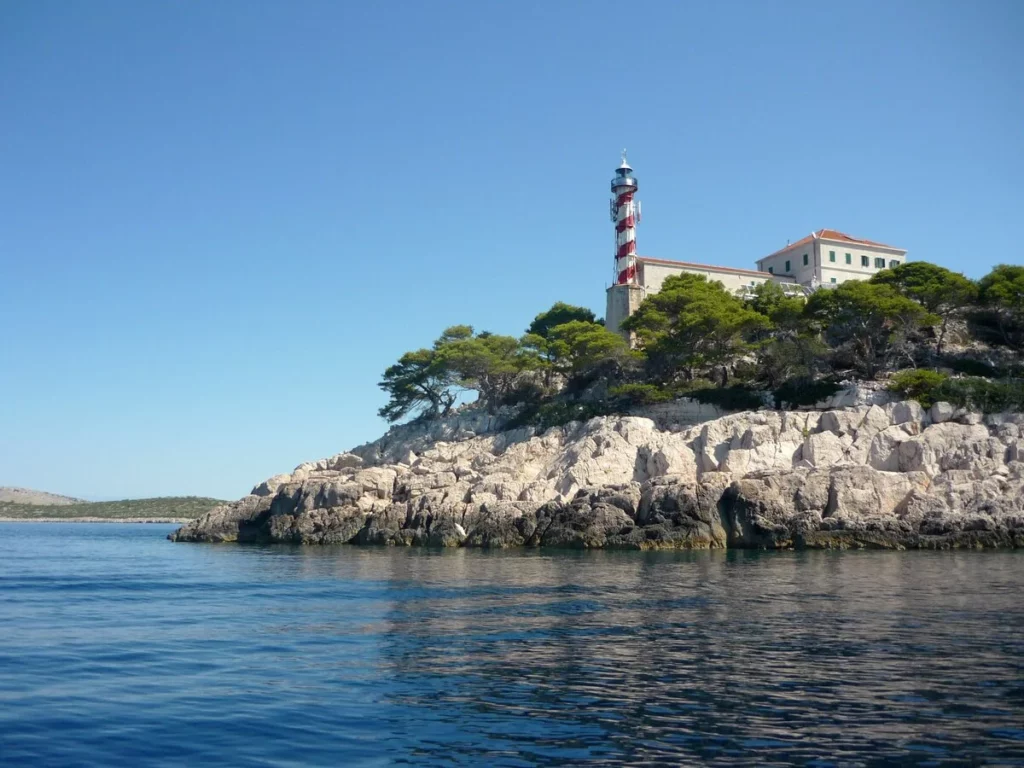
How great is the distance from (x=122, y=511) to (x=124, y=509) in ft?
9.00

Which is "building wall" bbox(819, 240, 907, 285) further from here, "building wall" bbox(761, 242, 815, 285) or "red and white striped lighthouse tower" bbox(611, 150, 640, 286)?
"red and white striped lighthouse tower" bbox(611, 150, 640, 286)

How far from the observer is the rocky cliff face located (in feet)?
130

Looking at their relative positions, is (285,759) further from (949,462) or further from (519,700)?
(949,462)

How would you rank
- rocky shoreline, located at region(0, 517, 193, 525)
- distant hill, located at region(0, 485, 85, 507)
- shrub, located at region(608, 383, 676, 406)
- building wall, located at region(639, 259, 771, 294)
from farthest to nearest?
distant hill, located at region(0, 485, 85, 507) → rocky shoreline, located at region(0, 517, 193, 525) → building wall, located at region(639, 259, 771, 294) → shrub, located at region(608, 383, 676, 406)

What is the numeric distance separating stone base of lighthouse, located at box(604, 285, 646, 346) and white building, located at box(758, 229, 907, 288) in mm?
13210

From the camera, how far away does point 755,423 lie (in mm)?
46969

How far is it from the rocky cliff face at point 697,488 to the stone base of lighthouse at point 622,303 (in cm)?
1424

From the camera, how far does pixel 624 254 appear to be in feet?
228

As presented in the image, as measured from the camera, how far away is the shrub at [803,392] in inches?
1989

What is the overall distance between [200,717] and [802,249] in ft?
220

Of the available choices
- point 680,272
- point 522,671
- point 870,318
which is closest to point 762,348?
point 870,318

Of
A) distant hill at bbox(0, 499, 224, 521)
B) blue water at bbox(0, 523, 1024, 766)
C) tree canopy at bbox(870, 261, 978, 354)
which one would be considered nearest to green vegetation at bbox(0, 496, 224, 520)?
distant hill at bbox(0, 499, 224, 521)

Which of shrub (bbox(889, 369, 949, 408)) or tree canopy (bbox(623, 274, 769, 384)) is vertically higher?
tree canopy (bbox(623, 274, 769, 384))

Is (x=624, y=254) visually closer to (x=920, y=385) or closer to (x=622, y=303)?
(x=622, y=303)
